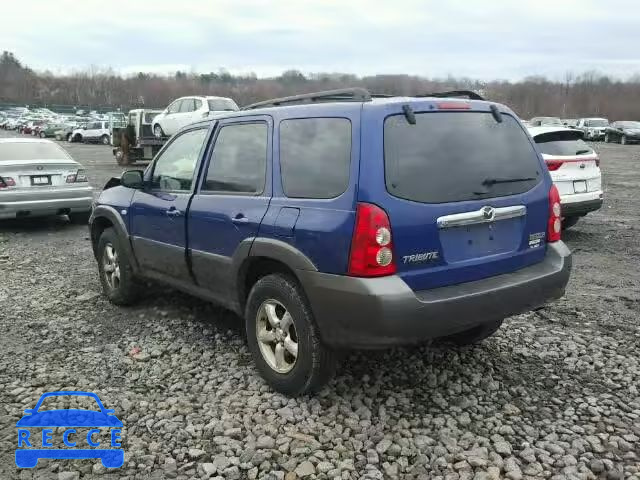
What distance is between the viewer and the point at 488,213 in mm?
3486

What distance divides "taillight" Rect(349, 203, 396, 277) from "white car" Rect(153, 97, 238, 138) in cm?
1736

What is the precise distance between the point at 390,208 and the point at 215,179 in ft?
5.40

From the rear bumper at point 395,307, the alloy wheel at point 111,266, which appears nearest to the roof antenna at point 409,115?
the rear bumper at point 395,307

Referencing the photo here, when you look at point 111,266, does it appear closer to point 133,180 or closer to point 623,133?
point 133,180

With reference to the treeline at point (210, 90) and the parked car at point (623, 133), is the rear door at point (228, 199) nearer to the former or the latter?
the parked car at point (623, 133)

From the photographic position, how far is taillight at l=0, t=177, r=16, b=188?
8.98m

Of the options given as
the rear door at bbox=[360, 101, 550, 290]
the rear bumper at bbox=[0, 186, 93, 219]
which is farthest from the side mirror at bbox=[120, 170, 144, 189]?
the rear bumper at bbox=[0, 186, 93, 219]

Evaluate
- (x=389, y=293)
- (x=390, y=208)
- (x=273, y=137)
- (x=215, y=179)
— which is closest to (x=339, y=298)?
(x=389, y=293)

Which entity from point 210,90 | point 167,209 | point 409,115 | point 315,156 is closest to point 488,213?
point 409,115

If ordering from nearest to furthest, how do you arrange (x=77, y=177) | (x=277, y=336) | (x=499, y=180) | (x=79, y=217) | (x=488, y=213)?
(x=488, y=213) → (x=499, y=180) → (x=277, y=336) → (x=77, y=177) → (x=79, y=217)

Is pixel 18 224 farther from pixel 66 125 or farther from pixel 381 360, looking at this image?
pixel 66 125

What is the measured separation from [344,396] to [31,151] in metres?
8.00

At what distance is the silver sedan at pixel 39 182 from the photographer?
9.04 metres

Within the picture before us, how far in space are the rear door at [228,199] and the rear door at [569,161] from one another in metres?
5.19
